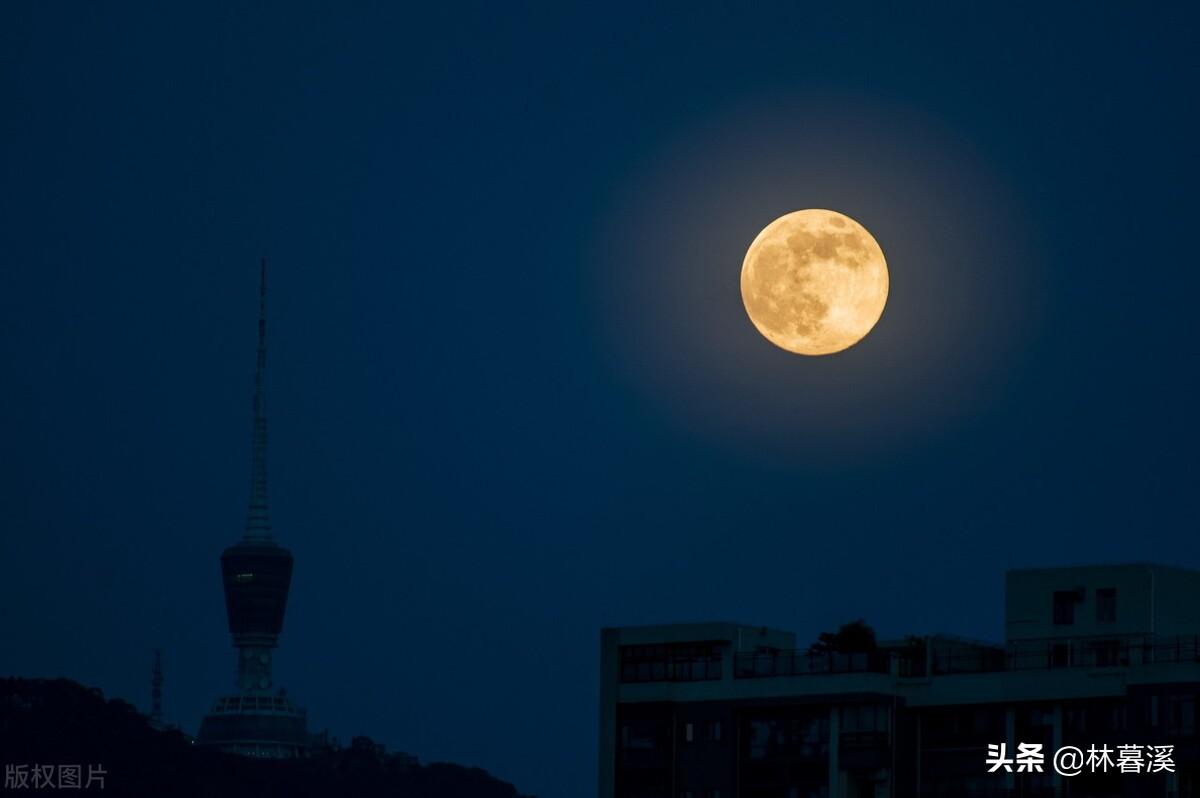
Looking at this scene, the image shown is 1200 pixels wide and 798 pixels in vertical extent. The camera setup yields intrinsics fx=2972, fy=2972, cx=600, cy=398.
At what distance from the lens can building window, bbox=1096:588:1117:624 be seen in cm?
11031

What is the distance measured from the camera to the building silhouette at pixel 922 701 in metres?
105

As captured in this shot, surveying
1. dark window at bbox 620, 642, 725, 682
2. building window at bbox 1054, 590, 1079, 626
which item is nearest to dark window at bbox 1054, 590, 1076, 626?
building window at bbox 1054, 590, 1079, 626

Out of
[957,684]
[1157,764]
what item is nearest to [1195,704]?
[1157,764]

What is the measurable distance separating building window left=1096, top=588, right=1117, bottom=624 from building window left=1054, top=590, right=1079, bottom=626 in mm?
1217

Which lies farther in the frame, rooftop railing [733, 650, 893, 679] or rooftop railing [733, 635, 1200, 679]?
rooftop railing [733, 650, 893, 679]

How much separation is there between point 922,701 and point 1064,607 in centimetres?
654

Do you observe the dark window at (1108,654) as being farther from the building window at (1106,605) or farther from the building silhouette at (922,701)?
the building window at (1106,605)

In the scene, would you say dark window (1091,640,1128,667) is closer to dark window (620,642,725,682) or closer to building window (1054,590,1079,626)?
building window (1054,590,1079,626)

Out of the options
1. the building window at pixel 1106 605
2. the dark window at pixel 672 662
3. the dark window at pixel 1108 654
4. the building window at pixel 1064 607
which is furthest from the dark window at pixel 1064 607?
the dark window at pixel 672 662

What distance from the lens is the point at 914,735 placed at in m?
111

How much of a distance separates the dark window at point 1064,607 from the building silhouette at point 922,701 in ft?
0.25

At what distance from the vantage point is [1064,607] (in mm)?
111875

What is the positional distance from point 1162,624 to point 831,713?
506 inches

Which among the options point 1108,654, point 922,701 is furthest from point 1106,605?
point 922,701
